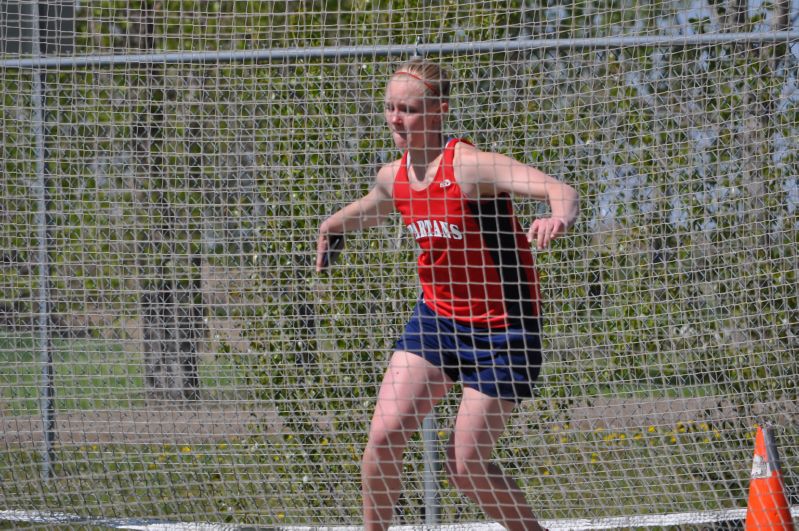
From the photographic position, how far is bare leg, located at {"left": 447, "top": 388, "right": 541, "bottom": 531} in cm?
305

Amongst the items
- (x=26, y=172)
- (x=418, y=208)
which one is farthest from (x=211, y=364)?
(x=418, y=208)

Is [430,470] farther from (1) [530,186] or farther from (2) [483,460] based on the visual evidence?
(1) [530,186]

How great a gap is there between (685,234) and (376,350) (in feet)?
4.40

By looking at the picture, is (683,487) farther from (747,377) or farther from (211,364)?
(211,364)

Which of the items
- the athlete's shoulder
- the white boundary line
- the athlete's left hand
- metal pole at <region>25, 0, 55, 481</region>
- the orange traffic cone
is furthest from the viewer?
metal pole at <region>25, 0, 55, 481</region>

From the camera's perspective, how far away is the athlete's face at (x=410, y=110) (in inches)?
121

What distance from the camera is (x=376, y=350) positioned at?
4238 millimetres

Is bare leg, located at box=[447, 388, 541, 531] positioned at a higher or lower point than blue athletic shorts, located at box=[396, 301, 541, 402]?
lower

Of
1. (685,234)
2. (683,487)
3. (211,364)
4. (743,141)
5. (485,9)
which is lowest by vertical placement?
(683,487)

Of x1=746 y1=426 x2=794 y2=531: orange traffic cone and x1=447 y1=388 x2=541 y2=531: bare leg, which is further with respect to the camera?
x1=746 y1=426 x2=794 y2=531: orange traffic cone

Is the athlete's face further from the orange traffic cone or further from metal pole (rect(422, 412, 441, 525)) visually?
the orange traffic cone

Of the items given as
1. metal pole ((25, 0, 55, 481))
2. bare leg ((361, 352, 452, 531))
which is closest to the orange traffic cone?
bare leg ((361, 352, 452, 531))

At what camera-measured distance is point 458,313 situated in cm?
320

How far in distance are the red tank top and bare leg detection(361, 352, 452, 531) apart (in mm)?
209
